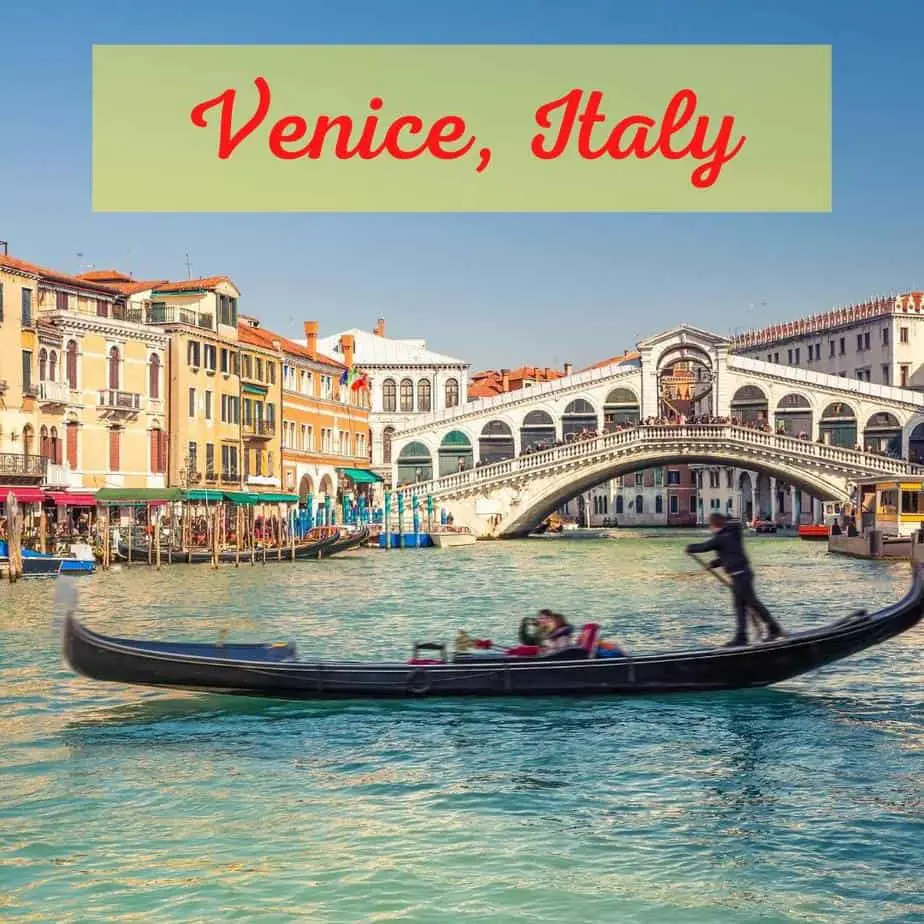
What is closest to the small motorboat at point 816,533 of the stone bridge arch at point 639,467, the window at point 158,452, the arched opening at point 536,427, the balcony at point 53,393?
the stone bridge arch at point 639,467

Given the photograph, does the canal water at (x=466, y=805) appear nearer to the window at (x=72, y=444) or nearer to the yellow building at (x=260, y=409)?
the window at (x=72, y=444)

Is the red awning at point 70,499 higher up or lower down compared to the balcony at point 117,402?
lower down

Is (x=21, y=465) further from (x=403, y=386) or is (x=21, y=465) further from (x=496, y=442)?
(x=403, y=386)

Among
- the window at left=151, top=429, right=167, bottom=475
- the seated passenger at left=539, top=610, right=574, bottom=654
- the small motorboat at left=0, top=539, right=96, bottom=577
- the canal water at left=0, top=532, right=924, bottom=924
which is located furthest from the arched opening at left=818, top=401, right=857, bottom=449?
the seated passenger at left=539, top=610, right=574, bottom=654

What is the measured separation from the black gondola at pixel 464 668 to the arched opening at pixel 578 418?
33.8 m

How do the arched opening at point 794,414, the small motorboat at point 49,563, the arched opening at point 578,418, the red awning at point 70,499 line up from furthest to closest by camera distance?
the arched opening at point 578,418, the arched opening at point 794,414, the red awning at point 70,499, the small motorboat at point 49,563

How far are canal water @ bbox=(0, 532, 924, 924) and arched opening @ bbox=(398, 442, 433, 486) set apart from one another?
30704 millimetres

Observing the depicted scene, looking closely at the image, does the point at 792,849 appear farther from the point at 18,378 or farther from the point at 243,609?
the point at 18,378

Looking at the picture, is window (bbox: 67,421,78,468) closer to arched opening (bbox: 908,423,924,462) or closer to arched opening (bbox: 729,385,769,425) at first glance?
arched opening (bbox: 729,385,769,425)

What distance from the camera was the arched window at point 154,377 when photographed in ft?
95.4

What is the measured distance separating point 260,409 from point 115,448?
6.48 metres

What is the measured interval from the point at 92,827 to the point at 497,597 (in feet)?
43.7

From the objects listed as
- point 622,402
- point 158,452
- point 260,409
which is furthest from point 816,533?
point 158,452

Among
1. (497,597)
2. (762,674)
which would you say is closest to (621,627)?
(497,597)
